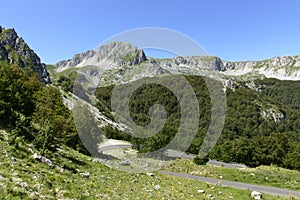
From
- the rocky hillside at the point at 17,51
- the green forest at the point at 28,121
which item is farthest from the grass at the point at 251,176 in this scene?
the rocky hillside at the point at 17,51

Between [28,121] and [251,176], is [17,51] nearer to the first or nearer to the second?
[28,121]

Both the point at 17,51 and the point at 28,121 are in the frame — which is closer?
the point at 28,121

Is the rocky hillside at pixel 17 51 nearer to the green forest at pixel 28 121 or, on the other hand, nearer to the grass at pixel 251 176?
the green forest at pixel 28 121

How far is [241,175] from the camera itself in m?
39.6

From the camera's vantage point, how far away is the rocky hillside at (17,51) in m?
141

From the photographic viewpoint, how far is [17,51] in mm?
155125

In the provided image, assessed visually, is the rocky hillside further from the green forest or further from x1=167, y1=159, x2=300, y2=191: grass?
x1=167, y1=159, x2=300, y2=191: grass

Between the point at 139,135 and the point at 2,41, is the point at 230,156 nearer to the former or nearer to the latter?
the point at 139,135

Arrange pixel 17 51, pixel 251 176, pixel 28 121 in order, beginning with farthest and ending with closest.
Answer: pixel 17 51, pixel 251 176, pixel 28 121

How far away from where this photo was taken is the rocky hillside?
14132cm

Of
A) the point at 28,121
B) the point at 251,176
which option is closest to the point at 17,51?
the point at 28,121

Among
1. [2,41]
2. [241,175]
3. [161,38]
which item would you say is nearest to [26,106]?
[161,38]

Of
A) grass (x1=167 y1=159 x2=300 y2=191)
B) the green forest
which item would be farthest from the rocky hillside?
grass (x1=167 y1=159 x2=300 y2=191)

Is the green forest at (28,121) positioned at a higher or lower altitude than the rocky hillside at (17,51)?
lower
